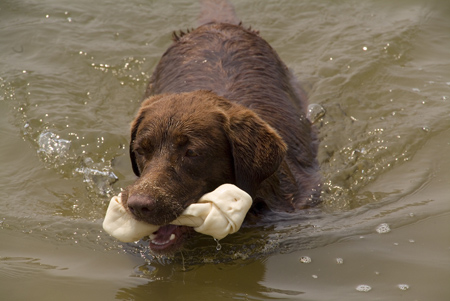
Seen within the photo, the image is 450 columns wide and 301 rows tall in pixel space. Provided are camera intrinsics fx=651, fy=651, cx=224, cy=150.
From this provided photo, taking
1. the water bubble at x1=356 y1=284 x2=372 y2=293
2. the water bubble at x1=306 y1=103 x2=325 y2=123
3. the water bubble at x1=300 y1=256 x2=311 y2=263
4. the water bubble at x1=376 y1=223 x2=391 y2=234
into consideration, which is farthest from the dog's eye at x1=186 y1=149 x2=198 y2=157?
the water bubble at x1=306 y1=103 x2=325 y2=123

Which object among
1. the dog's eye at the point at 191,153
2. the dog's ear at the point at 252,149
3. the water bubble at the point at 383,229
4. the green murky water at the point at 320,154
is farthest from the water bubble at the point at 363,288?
the dog's eye at the point at 191,153

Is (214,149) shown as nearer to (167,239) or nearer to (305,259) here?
(167,239)

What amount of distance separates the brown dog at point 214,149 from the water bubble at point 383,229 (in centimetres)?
76

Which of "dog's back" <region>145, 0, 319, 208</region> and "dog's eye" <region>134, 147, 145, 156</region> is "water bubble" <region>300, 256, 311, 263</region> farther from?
"dog's eye" <region>134, 147, 145, 156</region>

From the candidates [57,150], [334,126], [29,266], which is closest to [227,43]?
[334,126]

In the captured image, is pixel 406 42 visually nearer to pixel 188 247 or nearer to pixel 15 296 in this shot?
pixel 188 247

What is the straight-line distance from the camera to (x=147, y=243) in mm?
5320

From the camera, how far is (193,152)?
4.81 m

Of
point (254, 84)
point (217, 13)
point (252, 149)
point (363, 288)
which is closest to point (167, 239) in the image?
point (252, 149)

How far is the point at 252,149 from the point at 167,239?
94cm

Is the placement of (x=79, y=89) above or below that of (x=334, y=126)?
above

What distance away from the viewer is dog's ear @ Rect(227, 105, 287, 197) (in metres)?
4.98

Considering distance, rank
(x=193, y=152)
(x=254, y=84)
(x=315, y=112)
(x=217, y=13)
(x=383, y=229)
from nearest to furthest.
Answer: (x=193, y=152) < (x=383, y=229) < (x=254, y=84) < (x=315, y=112) < (x=217, y=13)

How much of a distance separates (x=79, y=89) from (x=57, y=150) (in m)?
1.48
